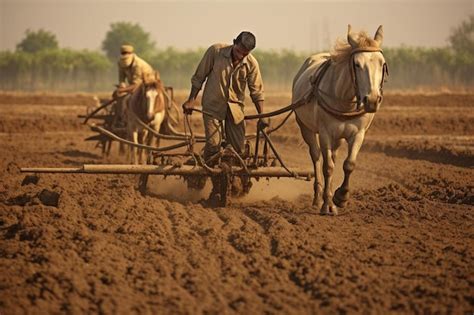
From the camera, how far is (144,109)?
16.2 metres

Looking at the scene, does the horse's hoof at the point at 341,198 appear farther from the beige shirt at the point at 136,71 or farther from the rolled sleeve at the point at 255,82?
the beige shirt at the point at 136,71

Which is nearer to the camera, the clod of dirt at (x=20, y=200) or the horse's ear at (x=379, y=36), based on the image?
the horse's ear at (x=379, y=36)

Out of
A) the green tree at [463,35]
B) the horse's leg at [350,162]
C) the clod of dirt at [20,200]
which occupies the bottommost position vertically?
the clod of dirt at [20,200]

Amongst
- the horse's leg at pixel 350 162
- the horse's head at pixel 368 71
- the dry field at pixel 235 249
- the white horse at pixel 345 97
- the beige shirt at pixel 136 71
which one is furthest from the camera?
the beige shirt at pixel 136 71

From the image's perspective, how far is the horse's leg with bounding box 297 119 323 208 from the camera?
1123 centimetres

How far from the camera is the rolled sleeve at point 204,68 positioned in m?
10.8

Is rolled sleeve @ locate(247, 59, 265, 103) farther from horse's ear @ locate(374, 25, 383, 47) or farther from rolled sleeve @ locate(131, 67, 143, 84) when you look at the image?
rolled sleeve @ locate(131, 67, 143, 84)

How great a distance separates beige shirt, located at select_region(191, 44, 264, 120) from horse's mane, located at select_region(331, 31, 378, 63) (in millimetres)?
1251

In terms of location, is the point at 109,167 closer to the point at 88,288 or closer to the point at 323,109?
the point at 323,109

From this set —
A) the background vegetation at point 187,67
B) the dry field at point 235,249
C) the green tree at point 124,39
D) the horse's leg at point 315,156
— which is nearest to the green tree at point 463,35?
the background vegetation at point 187,67

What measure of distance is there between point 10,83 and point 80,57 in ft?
26.6

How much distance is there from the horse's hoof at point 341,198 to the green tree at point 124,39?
346 feet

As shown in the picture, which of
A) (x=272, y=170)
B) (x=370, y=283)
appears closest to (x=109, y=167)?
(x=272, y=170)

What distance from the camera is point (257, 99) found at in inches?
434
